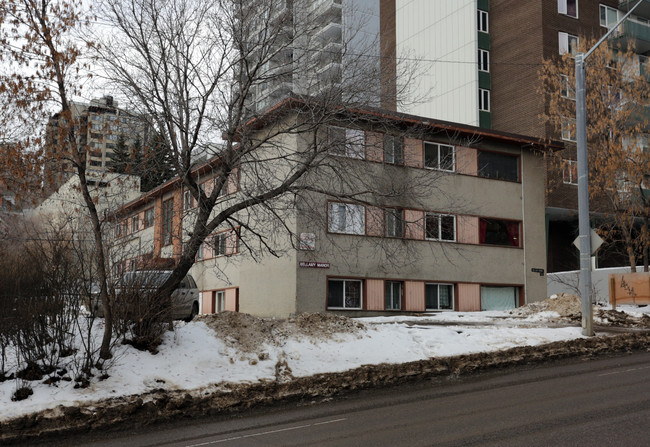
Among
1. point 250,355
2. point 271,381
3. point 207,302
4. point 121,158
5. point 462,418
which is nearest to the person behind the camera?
point 462,418

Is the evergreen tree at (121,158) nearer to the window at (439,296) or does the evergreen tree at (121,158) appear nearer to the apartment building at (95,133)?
the apartment building at (95,133)

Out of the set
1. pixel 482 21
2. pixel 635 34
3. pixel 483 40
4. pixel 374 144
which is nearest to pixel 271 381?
pixel 374 144

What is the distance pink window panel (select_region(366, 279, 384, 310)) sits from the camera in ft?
87.1

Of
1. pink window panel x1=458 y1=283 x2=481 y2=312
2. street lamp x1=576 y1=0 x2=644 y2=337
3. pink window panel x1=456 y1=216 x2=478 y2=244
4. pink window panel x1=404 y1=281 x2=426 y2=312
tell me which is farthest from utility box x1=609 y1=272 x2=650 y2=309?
street lamp x1=576 y1=0 x2=644 y2=337

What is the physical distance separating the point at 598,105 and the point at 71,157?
79.7 ft

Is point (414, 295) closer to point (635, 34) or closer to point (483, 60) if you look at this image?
point (483, 60)

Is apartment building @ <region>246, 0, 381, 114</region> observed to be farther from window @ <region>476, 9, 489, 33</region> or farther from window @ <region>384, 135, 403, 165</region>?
window @ <region>476, 9, 489, 33</region>

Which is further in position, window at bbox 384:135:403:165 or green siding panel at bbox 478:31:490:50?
green siding panel at bbox 478:31:490:50

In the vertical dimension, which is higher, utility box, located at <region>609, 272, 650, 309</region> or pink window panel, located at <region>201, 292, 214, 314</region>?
utility box, located at <region>609, 272, 650, 309</region>

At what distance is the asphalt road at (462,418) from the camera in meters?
7.97

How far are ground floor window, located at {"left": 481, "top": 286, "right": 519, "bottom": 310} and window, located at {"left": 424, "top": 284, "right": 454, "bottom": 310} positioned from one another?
1.75 m

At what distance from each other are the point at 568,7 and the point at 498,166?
1814 centimetres

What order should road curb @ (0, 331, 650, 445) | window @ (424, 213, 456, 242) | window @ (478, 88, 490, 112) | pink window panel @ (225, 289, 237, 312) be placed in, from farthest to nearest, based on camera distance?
window @ (478, 88, 490, 112)
pink window panel @ (225, 289, 237, 312)
window @ (424, 213, 456, 242)
road curb @ (0, 331, 650, 445)

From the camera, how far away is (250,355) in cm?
1356
